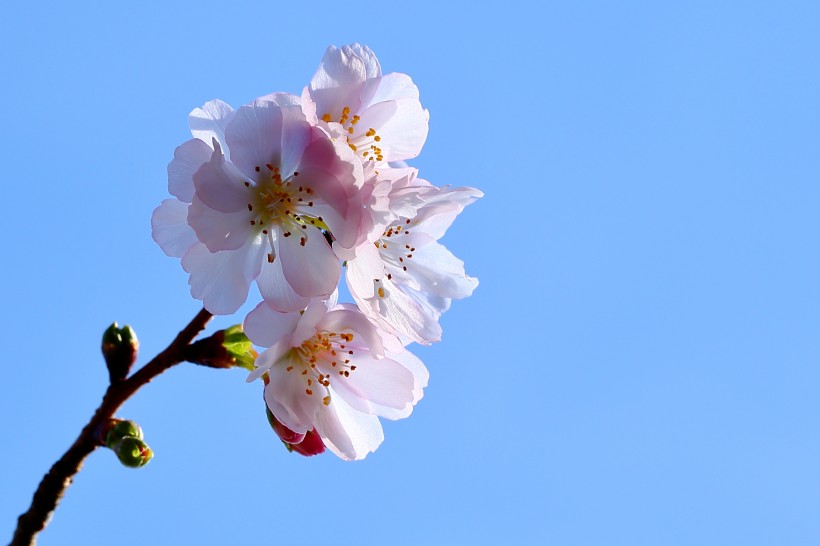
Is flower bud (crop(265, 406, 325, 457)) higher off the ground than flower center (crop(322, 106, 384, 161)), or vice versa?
flower center (crop(322, 106, 384, 161))

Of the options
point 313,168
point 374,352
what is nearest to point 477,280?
point 374,352

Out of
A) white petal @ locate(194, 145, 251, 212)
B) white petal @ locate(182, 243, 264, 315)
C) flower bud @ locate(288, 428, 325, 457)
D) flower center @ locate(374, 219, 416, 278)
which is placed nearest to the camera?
white petal @ locate(194, 145, 251, 212)

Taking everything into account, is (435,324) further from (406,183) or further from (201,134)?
(201,134)

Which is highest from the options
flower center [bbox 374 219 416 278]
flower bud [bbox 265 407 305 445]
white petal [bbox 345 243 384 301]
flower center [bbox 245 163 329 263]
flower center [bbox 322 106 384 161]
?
flower center [bbox 322 106 384 161]

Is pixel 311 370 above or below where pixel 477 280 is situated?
below

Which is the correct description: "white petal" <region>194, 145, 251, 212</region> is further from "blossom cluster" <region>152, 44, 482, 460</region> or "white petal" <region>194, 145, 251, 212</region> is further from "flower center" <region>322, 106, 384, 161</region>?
"flower center" <region>322, 106, 384, 161</region>

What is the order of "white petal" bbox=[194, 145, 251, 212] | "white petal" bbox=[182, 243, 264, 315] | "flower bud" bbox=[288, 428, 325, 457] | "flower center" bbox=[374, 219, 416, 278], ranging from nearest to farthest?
"white petal" bbox=[194, 145, 251, 212] → "white petal" bbox=[182, 243, 264, 315] → "flower bud" bbox=[288, 428, 325, 457] → "flower center" bbox=[374, 219, 416, 278]

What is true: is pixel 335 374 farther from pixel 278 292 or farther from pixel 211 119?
pixel 211 119

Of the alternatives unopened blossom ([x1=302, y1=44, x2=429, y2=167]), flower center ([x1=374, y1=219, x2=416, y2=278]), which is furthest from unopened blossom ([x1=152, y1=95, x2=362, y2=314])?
flower center ([x1=374, y1=219, x2=416, y2=278])
